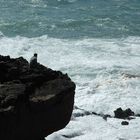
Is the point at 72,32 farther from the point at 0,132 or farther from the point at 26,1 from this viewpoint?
the point at 0,132

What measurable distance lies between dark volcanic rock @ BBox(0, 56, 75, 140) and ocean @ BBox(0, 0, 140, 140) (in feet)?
10.8

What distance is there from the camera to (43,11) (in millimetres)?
41562

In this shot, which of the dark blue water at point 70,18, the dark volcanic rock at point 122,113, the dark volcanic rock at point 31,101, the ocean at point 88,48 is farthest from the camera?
the dark blue water at point 70,18

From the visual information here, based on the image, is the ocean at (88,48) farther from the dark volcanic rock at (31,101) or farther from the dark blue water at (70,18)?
the dark volcanic rock at (31,101)

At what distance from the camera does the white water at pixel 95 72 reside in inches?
681

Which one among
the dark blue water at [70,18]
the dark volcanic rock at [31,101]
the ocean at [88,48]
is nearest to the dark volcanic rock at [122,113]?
the ocean at [88,48]

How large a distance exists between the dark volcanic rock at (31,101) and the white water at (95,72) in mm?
3240

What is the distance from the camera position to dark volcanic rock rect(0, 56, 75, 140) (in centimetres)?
1171

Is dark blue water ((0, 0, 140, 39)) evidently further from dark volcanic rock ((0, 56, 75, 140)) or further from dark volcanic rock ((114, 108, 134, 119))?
dark volcanic rock ((0, 56, 75, 140))

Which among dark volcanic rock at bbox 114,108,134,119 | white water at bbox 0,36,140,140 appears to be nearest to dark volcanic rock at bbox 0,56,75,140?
white water at bbox 0,36,140,140

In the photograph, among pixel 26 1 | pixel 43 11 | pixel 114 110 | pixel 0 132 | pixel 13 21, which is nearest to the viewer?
pixel 0 132

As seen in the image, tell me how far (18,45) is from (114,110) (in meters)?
11.9

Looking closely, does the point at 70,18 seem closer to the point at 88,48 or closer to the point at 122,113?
the point at 88,48

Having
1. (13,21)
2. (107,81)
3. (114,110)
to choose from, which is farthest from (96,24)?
(114,110)
